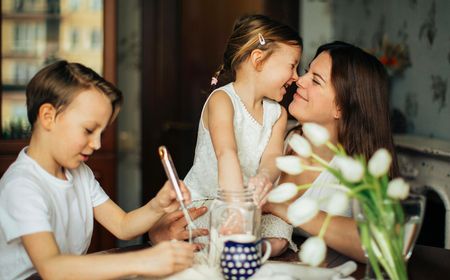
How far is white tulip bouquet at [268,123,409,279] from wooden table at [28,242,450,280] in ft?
0.95

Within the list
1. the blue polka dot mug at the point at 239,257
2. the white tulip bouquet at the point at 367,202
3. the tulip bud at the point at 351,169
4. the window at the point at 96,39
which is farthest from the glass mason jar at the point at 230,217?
the window at the point at 96,39

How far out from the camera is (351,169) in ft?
3.24

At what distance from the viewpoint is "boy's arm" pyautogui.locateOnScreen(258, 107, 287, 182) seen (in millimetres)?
1830

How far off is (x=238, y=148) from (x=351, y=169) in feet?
3.02

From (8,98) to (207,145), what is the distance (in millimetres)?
1819

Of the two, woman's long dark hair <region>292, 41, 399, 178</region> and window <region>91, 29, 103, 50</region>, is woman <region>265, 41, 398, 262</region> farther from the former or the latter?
window <region>91, 29, 103, 50</region>

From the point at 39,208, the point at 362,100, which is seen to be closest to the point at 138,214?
the point at 39,208

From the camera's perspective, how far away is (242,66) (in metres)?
1.94

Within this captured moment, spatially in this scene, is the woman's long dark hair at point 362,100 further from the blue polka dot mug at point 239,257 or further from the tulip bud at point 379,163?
the tulip bud at point 379,163

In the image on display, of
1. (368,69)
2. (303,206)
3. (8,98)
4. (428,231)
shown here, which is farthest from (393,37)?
(303,206)

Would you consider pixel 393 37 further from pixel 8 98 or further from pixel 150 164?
pixel 8 98

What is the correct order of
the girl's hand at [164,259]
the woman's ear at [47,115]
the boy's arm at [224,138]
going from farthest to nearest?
1. the boy's arm at [224,138]
2. the woman's ear at [47,115]
3. the girl's hand at [164,259]

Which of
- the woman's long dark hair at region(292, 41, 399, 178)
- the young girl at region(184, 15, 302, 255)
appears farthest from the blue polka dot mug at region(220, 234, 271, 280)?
the woman's long dark hair at region(292, 41, 399, 178)

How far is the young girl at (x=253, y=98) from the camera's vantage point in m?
1.87
